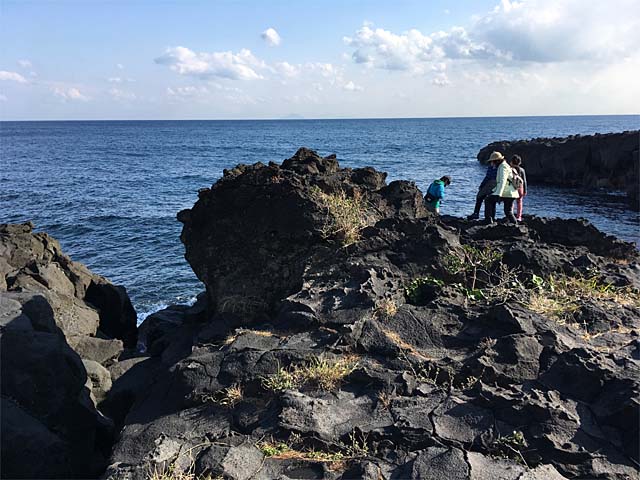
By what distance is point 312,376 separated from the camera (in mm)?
6375

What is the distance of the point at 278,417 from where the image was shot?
18.9 feet

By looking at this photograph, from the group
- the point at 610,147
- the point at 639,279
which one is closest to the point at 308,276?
the point at 639,279

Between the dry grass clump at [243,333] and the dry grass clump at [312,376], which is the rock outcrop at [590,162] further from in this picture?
the dry grass clump at [312,376]

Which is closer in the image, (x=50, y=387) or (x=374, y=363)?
(x=374, y=363)

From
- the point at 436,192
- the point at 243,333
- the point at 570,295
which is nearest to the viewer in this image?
the point at 243,333

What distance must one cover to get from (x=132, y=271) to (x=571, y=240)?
17752 mm

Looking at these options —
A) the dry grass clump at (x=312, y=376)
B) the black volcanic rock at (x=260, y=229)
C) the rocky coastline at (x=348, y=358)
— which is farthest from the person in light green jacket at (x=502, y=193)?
the dry grass clump at (x=312, y=376)

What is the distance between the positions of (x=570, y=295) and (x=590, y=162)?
134 feet

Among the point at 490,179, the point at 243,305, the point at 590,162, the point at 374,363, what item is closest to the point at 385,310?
the point at 374,363

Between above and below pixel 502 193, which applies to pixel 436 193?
below

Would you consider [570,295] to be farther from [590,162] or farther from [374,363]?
[590,162]

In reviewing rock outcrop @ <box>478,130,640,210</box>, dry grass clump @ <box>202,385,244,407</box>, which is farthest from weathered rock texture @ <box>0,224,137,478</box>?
rock outcrop @ <box>478,130,640,210</box>

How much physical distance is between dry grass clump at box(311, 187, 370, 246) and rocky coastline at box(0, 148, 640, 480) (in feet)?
0.14

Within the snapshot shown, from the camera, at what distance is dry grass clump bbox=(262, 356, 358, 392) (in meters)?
6.31
